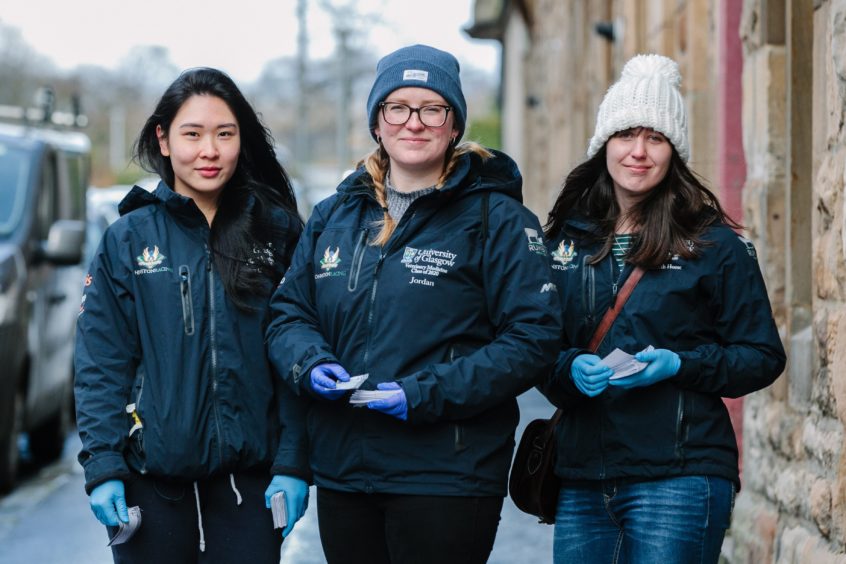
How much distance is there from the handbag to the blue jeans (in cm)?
9

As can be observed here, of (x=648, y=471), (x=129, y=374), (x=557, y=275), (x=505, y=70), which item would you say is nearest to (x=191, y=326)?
(x=129, y=374)

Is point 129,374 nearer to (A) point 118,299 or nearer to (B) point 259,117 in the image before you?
(A) point 118,299

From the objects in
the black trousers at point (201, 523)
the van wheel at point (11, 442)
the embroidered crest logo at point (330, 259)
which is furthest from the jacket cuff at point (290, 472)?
the van wheel at point (11, 442)

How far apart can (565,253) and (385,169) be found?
0.55 metres

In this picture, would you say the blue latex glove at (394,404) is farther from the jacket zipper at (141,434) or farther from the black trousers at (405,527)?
the jacket zipper at (141,434)

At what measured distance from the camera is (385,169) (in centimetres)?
394

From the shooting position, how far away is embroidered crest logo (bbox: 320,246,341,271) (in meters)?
3.79

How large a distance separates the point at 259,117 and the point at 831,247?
1.78 meters

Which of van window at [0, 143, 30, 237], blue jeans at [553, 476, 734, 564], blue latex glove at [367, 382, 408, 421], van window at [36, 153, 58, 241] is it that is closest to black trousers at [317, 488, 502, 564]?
blue latex glove at [367, 382, 408, 421]

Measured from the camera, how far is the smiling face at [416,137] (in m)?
3.76

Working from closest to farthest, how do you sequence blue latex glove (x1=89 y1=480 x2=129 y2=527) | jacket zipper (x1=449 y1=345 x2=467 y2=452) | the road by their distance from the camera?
jacket zipper (x1=449 y1=345 x2=467 y2=452) < blue latex glove (x1=89 y1=480 x2=129 y2=527) < the road

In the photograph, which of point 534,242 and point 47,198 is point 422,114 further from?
point 47,198

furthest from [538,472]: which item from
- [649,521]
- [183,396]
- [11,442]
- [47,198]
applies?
[47,198]

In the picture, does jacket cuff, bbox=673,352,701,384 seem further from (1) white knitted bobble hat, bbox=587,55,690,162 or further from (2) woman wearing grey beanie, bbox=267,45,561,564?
(1) white knitted bobble hat, bbox=587,55,690,162
